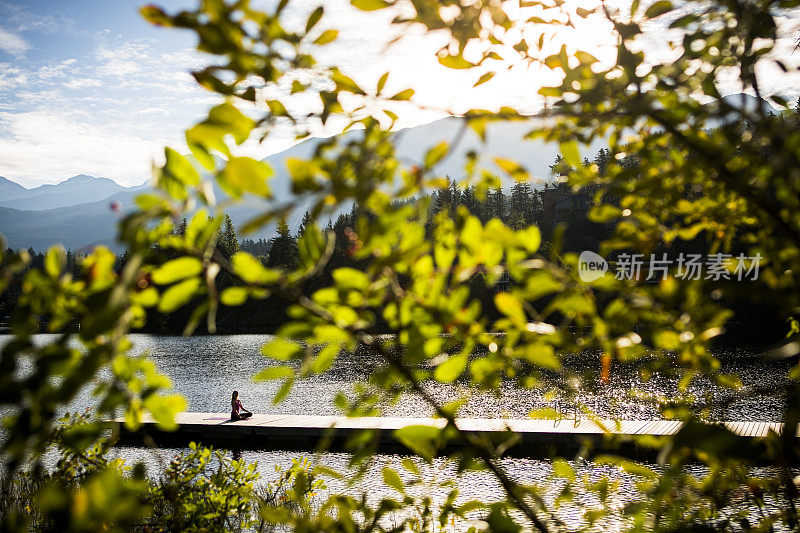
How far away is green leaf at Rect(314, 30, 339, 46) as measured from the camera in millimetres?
792

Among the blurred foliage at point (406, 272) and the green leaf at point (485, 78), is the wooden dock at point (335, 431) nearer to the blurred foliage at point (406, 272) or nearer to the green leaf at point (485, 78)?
the blurred foliage at point (406, 272)

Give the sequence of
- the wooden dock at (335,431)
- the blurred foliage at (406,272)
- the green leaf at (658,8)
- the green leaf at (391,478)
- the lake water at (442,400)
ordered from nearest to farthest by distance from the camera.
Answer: the blurred foliage at (406,272) < the green leaf at (391,478) < the green leaf at (658,8) < the lake water at (442,400) < the wooden dock at (335,431)

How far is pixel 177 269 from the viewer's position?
659mm

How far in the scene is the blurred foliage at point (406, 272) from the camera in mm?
565

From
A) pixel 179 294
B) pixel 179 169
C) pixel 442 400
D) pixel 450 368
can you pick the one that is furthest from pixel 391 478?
pixel 442 400

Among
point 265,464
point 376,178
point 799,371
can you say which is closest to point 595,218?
point 799,371

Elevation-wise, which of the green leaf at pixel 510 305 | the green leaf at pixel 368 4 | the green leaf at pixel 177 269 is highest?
the green leaf at pixel 368 4

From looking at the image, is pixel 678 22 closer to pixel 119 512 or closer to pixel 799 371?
pixel 799 371

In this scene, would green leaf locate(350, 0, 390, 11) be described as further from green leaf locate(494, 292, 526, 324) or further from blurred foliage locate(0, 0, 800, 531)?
green leaf locate(494, 292, 526, 324)

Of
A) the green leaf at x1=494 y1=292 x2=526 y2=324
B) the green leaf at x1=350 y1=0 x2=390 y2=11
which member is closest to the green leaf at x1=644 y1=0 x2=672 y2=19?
the green leaf at x1=350 y1=0 x2=390 y2=11

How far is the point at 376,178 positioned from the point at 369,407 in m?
0.35

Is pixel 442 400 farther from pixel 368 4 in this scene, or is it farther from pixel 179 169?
pixel 179 169

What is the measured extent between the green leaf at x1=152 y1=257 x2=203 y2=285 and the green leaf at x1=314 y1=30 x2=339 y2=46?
37 cm

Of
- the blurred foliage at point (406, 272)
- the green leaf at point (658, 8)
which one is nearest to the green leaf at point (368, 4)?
the blurred foliage at point (406, 272)
